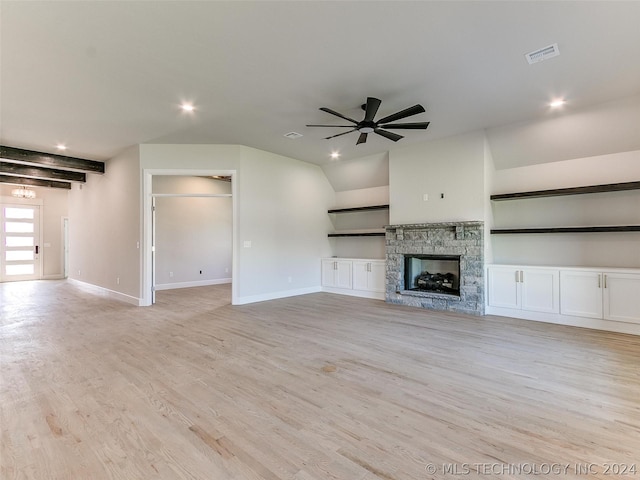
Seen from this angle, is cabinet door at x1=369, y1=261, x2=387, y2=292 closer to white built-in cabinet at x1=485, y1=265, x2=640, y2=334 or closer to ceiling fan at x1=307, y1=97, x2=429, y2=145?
white built-in cabinet at x1=485, y1=265, x2=640, y2=334

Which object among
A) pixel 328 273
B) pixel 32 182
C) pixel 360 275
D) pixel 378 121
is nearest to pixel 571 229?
pixel 378 121

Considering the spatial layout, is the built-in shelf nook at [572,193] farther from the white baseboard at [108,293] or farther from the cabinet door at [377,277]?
the white baseboard at [108,293]

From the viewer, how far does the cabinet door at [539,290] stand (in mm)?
4711

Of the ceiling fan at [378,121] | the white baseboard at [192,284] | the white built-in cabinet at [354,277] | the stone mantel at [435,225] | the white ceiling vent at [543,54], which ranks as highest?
the white ceiling vent at [543,54]

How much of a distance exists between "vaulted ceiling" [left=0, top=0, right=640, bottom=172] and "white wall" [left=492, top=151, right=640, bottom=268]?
314 mm

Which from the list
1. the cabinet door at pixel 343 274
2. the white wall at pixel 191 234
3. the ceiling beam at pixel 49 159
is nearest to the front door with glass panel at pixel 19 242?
the ceiling beam at pixel 49 159

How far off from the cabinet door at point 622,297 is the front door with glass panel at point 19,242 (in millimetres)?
14580

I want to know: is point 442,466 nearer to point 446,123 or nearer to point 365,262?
point 446,123

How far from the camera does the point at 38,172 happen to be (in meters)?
7.57

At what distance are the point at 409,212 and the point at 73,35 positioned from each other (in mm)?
5404

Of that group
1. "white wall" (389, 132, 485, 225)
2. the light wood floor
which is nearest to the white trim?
the light wood floor

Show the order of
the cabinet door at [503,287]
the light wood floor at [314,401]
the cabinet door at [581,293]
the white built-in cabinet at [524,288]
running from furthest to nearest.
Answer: the cabinet door at [503,287]
the white built-in cabinet at [524,288]
the cabinet door at [581,293]
the light wood floor at [314,401]

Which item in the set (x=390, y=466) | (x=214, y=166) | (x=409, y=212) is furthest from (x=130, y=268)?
(x=390, y=466)

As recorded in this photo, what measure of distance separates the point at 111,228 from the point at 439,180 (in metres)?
7.03
